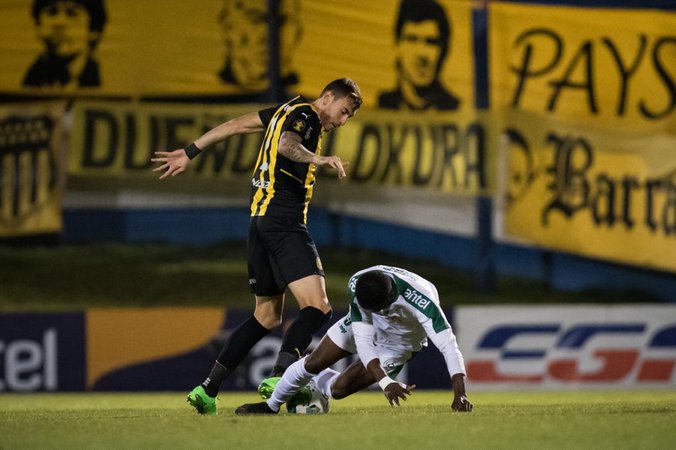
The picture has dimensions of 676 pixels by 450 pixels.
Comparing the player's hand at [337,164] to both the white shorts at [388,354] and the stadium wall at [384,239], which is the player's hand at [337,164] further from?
the stadium wall at [384,239]

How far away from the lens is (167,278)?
1655 centimetres

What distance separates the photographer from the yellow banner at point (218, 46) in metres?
15.7

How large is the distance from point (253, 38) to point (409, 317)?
8951mm

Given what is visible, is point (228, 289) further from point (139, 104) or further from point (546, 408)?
point (546, 408)

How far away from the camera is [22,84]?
15.7 m

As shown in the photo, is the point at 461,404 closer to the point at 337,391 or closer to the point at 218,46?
the point at 337,391

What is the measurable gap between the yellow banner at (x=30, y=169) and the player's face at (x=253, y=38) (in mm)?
2094

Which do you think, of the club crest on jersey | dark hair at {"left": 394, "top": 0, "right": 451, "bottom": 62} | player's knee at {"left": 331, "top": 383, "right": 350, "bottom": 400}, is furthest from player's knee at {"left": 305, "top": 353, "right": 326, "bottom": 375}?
dark hair at {"left": 394, "top": 0, "right": 451, "bottom": 62}

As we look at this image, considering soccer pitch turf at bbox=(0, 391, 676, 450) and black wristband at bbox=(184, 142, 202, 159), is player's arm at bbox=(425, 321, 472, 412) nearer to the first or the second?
soccer pitch turf at bbox=(0, 391, 676, 450)

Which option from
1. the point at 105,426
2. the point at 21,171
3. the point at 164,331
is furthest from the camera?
the point at 21,171

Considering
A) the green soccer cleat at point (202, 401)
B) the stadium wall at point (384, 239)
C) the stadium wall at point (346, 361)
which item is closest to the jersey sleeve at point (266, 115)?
the green soccer cleat at point (202, 401)

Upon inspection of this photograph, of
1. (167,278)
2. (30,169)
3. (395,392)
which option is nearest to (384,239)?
(167,278)

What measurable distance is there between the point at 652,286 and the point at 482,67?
348cm

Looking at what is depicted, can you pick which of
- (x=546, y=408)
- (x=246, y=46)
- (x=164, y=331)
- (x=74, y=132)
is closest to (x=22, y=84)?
(x=74, y=132)
